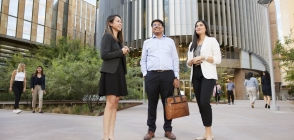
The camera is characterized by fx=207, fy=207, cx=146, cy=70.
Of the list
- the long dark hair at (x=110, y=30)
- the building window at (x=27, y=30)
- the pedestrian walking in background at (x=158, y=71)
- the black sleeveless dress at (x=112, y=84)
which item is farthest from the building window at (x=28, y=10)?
the black sleeveless dress at (x=112, y=84)

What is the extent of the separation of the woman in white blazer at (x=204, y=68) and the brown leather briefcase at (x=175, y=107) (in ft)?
0.85

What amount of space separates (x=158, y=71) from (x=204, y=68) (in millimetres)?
751

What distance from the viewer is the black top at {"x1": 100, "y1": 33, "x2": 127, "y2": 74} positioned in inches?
118

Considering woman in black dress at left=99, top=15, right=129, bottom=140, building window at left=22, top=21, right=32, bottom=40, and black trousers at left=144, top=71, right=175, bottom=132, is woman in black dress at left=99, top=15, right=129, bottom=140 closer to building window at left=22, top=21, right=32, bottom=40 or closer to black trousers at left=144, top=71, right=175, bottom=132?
black trousers at left=144, top=71, right=175, bottom=132

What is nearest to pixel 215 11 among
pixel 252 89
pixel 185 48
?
pixel 185 48

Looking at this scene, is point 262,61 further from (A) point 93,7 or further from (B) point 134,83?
(A) point 93,7

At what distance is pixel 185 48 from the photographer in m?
30.0

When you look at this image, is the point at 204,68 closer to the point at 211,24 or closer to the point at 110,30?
the point at 110,30

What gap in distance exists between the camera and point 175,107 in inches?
126

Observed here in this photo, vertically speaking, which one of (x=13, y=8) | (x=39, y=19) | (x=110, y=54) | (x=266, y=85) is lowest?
(x=266, y=85)

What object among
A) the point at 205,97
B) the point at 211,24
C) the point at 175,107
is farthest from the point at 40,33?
the point at 205,97

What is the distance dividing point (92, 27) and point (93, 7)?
15.2 feet

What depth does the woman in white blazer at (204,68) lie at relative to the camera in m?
3.18

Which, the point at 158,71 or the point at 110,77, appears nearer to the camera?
the point at 110,77
